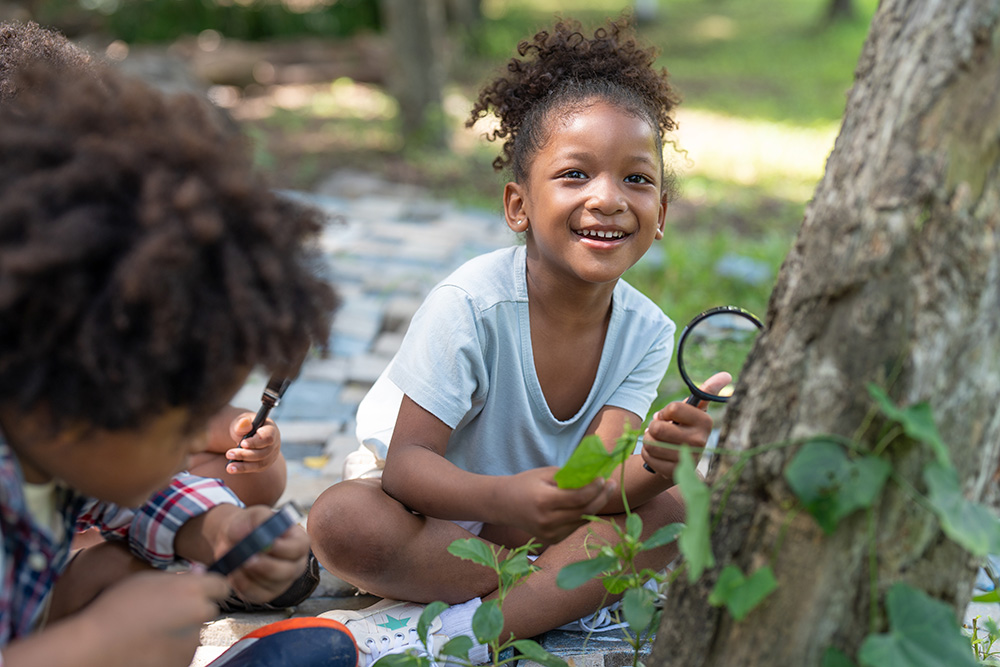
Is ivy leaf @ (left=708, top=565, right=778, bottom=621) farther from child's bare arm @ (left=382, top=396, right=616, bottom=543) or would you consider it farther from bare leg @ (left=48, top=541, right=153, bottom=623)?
bare leg @ (left=48, top=541, right=153, bottom=623)

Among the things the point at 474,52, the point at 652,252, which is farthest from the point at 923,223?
the point at 474,52

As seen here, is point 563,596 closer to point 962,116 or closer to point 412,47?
point 962,116

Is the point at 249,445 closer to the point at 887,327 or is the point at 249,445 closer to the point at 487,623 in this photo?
the point at 487,623

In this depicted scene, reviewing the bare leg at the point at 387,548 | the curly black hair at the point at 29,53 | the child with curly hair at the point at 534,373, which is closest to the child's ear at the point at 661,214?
the child with curly hair at the point at 534,373

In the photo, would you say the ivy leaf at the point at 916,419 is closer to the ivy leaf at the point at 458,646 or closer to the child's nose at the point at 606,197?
the ivy leaf at the point at 458,646

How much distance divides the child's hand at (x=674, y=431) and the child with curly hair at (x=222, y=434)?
30.7 inches

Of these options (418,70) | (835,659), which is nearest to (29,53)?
(835,659)

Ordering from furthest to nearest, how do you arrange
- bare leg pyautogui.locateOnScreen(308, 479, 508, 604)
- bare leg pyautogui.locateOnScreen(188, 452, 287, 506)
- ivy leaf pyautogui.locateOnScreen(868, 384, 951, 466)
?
bare leg pyautogui.locateOnScreen(188, 452, 287, 506) < bare leg pyautogui.locateOnScreen(308, 479, 508, 604) < ivy leaf pyautogui.locateOnScreen(868, 384, 951, 466)

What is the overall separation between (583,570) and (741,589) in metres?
0.29

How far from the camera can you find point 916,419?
107 cm

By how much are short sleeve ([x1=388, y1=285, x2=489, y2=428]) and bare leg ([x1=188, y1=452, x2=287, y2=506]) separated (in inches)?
15.7

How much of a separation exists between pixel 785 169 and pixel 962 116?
6226mm

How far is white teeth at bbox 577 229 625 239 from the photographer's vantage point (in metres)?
2.01

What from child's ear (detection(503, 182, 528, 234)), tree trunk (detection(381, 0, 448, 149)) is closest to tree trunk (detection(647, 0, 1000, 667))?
child's ear (detection(503, 182, 528, 234))
